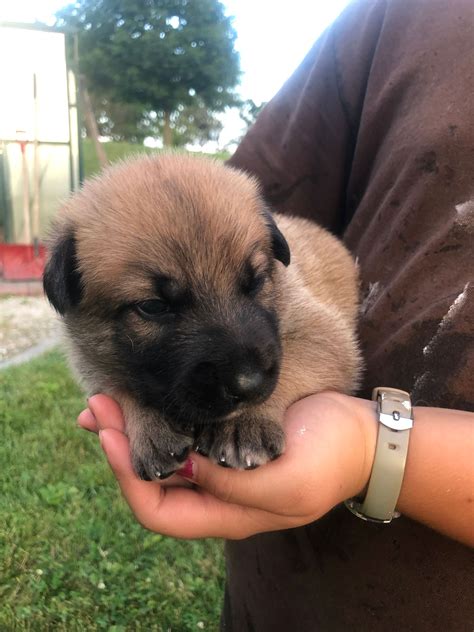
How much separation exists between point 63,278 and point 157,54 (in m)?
30.8

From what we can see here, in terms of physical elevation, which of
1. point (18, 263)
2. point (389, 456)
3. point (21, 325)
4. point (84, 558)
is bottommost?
point (18, 263)

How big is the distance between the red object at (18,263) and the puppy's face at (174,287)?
352 inches

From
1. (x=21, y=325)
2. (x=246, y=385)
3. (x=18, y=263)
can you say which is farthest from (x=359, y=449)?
(x=18, y=263)

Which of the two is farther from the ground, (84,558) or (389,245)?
(389,245)

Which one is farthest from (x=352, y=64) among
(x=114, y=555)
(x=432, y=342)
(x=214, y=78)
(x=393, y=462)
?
(x=214, y=78)

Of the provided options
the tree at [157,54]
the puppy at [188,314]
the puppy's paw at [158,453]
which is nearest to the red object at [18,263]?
the puppy at [188,314]

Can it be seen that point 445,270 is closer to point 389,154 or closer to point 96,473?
point 389,154

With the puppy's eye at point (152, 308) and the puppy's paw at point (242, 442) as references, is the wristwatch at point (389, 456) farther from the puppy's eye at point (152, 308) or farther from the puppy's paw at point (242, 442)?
the puppy's eye at point (152, 308)

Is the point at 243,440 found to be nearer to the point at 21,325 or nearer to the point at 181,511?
the point at 181,511

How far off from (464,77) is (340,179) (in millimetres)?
609

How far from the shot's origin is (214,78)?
3003 centimetres

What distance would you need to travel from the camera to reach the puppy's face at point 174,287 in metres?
1.56

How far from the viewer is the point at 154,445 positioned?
1570 millimetres

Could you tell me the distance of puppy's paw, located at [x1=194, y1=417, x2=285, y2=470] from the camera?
143cm
